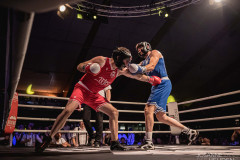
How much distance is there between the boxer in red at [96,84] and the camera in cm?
198

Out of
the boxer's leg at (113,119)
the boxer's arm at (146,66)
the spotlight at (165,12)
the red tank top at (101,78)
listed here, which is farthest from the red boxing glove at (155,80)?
the spotlight at (165,12)

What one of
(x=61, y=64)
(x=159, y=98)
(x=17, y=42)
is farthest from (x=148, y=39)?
(x=17, y=42)

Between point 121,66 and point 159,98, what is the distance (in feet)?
2.67

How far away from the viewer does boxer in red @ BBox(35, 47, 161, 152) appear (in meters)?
1.98

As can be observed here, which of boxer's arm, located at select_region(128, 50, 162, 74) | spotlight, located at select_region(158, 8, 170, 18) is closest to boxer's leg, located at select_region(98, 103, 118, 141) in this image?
boxer's arm, located at select_region(128, 50, 162, 74)

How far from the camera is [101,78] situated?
216cm

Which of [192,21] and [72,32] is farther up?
[192,21]

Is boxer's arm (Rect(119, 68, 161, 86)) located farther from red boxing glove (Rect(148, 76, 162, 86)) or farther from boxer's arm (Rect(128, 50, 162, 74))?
boxer's arm (Rect(128, 50, 162, 74))

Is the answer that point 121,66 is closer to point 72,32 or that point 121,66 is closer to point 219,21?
point 72,32

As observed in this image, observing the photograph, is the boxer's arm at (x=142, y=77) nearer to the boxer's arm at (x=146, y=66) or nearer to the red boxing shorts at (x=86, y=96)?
the boxer's arm at (x=146, y=66)

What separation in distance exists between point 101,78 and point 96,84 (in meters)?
0.10

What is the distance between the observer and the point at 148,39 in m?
9.70

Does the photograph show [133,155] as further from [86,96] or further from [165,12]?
[165,12]

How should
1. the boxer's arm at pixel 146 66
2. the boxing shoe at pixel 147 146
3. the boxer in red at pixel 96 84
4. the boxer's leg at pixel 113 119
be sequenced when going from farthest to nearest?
the boxing shoe at pixel 147 146 < the boxer's leg at pixel 113 119 < the boxer's arm at pixel 146 66 < the boxer in red at pixel 96 84
